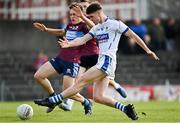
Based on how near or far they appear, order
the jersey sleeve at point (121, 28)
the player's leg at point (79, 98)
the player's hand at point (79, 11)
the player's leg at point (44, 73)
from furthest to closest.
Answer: the player's leg at point (44, 73), the player's leg at point (79, 98), the player's hand at point (79, 11), the jersey sleeve at point (121, 28)

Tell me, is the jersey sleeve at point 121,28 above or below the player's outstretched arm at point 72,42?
above

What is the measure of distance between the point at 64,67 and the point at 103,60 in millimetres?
2883

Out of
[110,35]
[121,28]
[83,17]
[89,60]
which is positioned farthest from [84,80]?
[89,60]

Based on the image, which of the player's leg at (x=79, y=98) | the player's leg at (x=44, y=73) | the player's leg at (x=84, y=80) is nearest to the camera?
the player's leg at (x=84, y=80)

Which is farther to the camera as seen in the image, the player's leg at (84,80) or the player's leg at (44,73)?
the player's leg at (44,73)

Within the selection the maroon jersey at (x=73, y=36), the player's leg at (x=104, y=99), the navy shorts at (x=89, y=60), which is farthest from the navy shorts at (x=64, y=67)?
the player's leg at (x=104, y=99)

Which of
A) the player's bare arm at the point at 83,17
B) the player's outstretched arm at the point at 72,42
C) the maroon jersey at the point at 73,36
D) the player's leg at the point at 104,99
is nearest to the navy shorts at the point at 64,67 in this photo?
the maroon jersey at the point at 73,36

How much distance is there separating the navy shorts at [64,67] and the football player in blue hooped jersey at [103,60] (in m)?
2.35

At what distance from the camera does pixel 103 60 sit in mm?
16109

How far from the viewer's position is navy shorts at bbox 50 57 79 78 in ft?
61.5

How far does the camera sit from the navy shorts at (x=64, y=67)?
61.5 feet

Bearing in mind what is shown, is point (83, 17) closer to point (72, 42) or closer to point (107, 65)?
point (72, 42)

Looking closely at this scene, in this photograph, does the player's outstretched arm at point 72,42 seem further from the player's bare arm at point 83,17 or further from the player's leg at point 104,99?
the player's bare arm at point 83,17

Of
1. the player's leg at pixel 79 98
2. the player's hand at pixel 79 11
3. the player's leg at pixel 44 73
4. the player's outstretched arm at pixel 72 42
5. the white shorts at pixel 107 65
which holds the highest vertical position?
the player's hand at pixel 79 11
